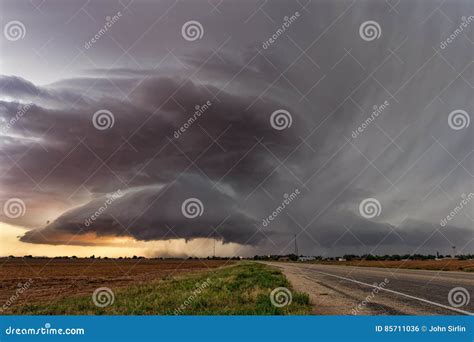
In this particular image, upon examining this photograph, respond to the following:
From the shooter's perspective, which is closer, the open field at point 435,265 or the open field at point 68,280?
the open field at point 68,280

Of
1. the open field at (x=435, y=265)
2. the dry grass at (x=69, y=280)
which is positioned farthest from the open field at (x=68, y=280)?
the open field at (x=435, y=265)

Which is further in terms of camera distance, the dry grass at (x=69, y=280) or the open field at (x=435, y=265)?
the open field at (x=435, y=265)

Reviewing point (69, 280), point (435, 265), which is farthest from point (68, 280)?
point (435, 265)

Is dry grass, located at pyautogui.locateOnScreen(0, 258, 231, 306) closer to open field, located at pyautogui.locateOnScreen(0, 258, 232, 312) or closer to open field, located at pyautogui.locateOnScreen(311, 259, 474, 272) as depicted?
open field, located at pyautogui.locateOnScreen(0, 258, 232, 312)

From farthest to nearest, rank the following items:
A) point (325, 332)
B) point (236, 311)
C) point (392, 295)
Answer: point (392, 295) < point (236, 311) < point (325, 332)

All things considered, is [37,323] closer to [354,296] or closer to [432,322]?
[432,322]

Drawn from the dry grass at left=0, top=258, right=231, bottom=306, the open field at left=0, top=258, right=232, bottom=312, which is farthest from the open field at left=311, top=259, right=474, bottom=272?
the open field at left=0, top=258, right=232, bottom=312

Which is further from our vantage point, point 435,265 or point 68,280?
point 435,265

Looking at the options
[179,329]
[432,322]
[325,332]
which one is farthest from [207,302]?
[432,322]

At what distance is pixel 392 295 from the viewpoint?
15602mm

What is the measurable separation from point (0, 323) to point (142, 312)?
364 centimetres

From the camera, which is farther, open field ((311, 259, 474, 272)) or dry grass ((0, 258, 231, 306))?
open field ((311, 259, 474, 272))

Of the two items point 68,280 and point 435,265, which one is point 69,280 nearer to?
point 68,280

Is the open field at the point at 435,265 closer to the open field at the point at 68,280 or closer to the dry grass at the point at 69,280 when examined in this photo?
the dry grass at the point at 69,280
